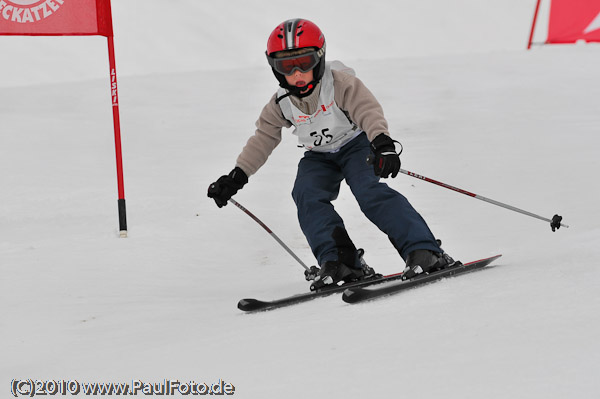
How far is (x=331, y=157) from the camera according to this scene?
13.2ft

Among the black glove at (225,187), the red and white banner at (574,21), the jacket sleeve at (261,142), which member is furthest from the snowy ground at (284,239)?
the red and white banner at (574,21)

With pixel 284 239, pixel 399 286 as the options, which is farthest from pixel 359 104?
pixel 284 239

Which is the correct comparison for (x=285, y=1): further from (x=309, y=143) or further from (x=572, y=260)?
(x=572, y=260)

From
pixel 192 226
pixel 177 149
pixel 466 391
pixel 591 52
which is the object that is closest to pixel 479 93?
pixel 591 52

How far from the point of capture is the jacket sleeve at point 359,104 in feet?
12.1

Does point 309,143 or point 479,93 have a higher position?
point 479,93

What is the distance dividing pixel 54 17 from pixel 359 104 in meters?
2.76

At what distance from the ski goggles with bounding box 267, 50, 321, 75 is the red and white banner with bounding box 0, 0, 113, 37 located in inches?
89.2

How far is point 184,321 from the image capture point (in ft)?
11.3

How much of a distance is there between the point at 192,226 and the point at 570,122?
483 cm

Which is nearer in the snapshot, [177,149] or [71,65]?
[177,149]

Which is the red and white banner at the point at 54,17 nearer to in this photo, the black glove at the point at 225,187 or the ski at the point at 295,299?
the black glove at the point at 225,187

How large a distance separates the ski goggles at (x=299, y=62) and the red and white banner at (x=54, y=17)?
2.27 meters

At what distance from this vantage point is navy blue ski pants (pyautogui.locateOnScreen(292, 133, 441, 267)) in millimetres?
3514
